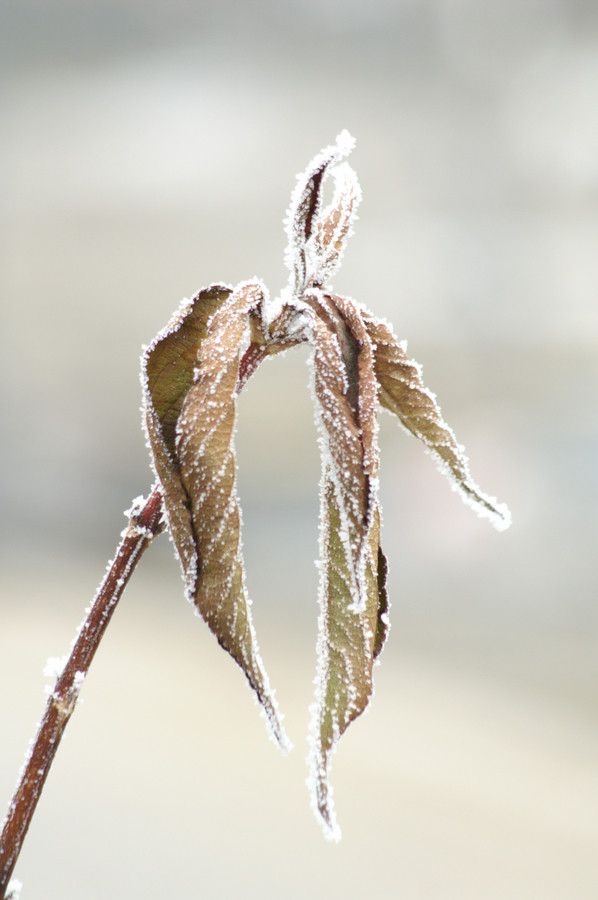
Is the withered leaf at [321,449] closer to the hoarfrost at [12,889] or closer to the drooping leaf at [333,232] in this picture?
the drooping leaf at [333,232]

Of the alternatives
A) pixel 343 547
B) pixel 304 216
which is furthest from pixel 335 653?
pixel 304 216

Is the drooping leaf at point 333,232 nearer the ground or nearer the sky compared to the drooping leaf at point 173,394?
nearer the sky

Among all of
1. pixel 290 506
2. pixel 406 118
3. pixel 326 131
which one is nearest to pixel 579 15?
pixel 406 118

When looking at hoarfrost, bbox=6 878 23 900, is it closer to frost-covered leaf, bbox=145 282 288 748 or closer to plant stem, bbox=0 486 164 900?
plant stem, bbox=0 486 164 900

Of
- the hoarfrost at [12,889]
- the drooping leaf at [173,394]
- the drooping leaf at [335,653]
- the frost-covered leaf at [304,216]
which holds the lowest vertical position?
the hoarfrost at [12,889]

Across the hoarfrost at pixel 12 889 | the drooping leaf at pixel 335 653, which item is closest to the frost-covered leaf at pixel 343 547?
the drooping leaf at pixel 335 653
